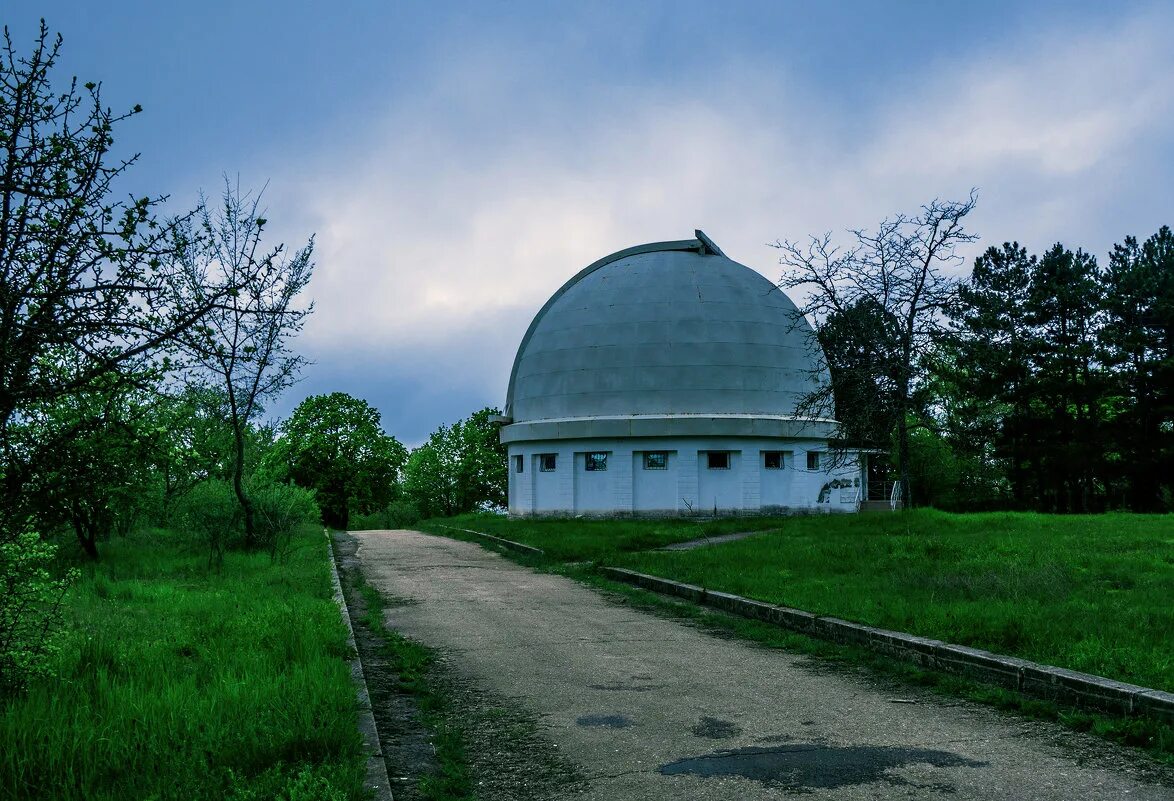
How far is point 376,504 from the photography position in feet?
188

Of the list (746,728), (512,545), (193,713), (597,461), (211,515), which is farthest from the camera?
(597,461)

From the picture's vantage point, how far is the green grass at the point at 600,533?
20.7 m

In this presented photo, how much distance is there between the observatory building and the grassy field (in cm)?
2354

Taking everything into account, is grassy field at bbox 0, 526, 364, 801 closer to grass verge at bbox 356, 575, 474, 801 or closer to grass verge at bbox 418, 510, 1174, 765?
grass verge at bbox 356, 575, 474, 801

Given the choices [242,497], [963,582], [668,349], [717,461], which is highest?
[668,349]

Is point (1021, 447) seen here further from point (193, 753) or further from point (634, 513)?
point (193, 753)

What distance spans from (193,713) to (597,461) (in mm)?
28704

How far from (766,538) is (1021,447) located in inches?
1083

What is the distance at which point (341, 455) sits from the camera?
184 feet

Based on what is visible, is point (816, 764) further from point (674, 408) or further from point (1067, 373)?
point (1067, 373)

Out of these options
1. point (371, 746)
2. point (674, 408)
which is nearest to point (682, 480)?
point (674, 408)

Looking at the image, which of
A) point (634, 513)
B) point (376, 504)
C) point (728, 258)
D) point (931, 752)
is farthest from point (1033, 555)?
point (376, 504)

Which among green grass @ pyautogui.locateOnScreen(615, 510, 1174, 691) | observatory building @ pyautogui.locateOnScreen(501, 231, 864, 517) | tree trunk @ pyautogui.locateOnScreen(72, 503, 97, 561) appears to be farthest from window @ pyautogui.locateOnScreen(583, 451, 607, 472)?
tree trunk @ pyautogui.locateOnScreen(72, 503, 97, 561)

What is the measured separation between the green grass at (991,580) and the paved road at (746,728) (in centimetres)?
150
